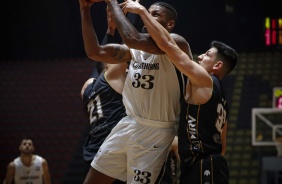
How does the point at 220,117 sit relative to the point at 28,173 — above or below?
above

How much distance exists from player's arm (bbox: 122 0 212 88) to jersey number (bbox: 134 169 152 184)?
733mm

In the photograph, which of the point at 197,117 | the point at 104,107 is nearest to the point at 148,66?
the point at 197,117

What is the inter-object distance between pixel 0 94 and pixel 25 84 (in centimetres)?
71

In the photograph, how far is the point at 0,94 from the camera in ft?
48.5

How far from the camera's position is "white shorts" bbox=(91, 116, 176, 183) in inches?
151

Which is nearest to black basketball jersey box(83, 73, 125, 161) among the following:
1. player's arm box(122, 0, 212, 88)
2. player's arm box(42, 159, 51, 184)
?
player's arm box(122, 0, 212, 88)

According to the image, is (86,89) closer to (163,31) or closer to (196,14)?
(163,31)

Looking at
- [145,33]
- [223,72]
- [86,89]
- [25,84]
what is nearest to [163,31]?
[145,33]

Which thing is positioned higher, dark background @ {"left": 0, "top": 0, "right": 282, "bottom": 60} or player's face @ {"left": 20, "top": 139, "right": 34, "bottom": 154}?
dark background @ {"left": 0, "top": 0, "right": 282, "bottom": 60}

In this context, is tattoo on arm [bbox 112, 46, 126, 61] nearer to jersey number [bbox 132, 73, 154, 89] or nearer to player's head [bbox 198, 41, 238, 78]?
jersey number [bbox 132, 73, 154, 89]

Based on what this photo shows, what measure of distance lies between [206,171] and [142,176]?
444 mm

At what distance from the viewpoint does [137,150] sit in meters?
3.86

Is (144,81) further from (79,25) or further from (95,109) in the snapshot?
(79,25)

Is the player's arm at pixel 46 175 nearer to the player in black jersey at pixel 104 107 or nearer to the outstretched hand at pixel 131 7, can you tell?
the player in black jersey at pixel 104 107
